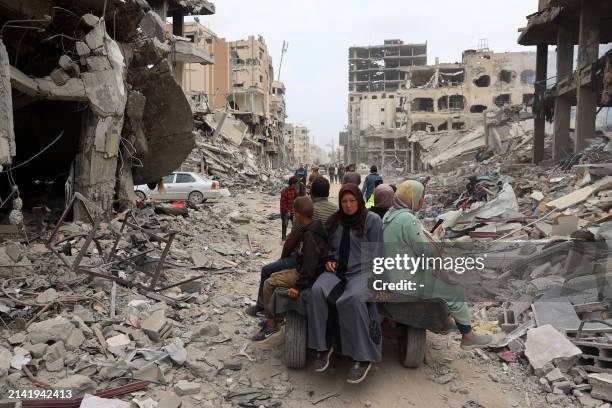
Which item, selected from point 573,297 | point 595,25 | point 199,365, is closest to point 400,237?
point 199,365

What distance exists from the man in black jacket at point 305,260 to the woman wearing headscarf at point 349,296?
0.31 ft

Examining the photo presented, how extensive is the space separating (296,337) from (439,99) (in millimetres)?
55619

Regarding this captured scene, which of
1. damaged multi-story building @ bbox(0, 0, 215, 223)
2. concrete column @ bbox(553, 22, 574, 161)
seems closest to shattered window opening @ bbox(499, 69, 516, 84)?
concrete column @ bbox(553, 22, 574, 161)

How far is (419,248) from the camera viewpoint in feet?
14.6

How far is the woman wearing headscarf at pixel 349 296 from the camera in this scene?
411 centimetres

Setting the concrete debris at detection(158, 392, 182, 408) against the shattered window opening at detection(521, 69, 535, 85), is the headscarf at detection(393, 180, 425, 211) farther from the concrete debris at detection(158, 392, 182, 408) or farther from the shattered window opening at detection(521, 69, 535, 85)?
the shattered window opening at detection(521, 69, 535, 85)

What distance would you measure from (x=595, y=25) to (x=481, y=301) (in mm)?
14781

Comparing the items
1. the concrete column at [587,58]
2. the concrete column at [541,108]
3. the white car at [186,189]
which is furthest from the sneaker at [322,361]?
the concrete column at [541,108]

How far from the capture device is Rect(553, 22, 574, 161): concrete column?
19703 mm

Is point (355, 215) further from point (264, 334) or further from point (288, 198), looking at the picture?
point (288, 198)

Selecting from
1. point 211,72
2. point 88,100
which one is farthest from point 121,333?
point 211,72

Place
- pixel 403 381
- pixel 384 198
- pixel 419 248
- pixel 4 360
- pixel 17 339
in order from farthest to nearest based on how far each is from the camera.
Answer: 1. pixel 384 198
2. pixel 17 339
3. pixel 403 381
4. pixel 419 248
5. pixel 4 360

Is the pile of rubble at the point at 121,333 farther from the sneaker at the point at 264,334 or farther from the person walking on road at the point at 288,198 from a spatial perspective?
the person walking on road at the point at 288,198

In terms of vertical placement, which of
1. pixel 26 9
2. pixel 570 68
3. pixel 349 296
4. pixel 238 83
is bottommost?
pixel 349 296
